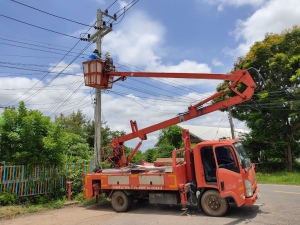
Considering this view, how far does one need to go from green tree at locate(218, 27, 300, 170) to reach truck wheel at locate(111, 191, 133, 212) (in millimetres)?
13350

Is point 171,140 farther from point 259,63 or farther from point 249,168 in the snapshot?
point 249,168

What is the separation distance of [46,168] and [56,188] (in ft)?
3.36

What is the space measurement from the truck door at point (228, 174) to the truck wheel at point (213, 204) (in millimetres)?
297

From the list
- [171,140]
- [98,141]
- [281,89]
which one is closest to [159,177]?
[98,141]

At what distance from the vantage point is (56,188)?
11680mm

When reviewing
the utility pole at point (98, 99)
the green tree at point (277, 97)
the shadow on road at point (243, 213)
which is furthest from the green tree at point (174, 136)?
the shadow on road at point (243, 213)

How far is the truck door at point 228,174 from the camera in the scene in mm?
7777

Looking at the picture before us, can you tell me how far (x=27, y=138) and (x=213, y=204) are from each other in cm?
744

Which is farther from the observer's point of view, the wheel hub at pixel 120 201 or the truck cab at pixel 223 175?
the wheel hub at pixel 120 201

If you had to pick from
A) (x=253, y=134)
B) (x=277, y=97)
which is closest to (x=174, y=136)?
(x=253, y=134)

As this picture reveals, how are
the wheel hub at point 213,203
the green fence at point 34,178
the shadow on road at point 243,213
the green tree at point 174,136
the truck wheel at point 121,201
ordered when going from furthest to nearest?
1. the green tree at point 174,136
2. the green fence at point 34,178
3. the truck wheel at point 121,201
4. the wheel hub at point 213,203
5. the shadow on road at point 243,213

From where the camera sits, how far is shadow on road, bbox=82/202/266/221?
8.05 m

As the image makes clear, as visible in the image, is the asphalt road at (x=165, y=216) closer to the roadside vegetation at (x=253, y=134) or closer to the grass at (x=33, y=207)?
the grass at (x=33, y=207)

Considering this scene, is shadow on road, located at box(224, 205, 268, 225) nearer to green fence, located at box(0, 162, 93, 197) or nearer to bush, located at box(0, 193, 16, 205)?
green fence, located at box(0, 162, 93, 197)
